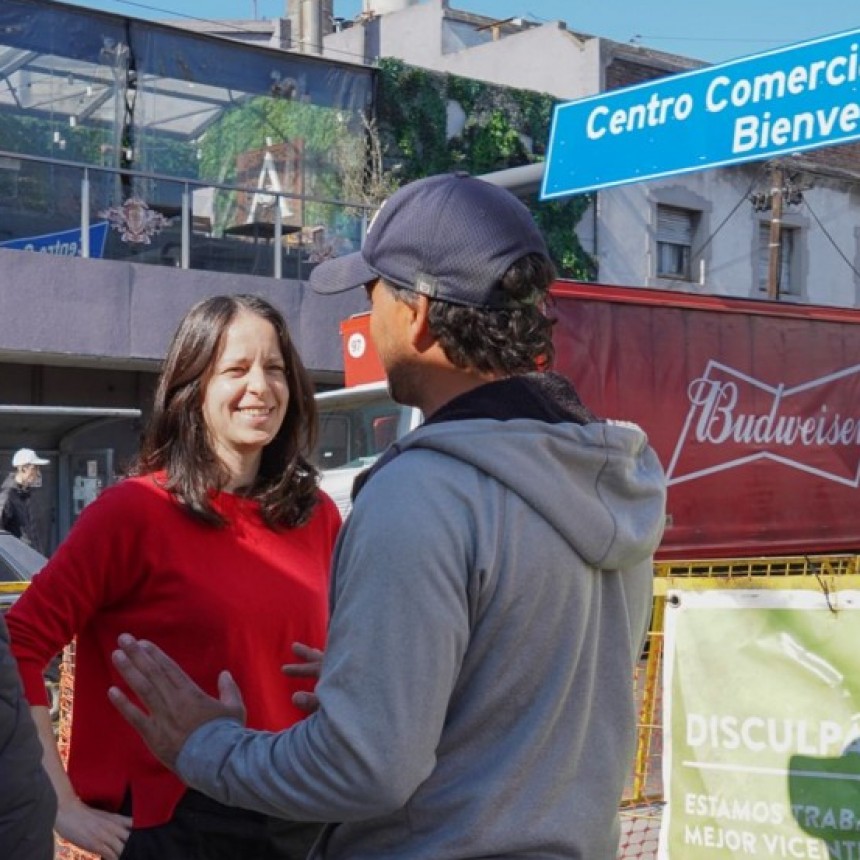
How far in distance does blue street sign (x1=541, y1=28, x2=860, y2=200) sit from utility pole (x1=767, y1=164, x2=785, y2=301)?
1766 centimetres

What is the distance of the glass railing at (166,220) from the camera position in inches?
695

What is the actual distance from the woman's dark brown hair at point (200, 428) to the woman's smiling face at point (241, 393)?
15 mm

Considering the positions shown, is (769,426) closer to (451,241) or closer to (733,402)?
(733,402)

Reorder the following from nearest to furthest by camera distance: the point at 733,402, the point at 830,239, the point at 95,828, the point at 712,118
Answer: the point at 95,828, the point at 712,118, the point at 733,402, the point at 830,239

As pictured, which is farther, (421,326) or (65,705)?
(65,705)

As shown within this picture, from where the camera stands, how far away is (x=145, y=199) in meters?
18.3

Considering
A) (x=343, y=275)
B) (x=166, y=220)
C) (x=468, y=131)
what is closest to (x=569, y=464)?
(x=343, y=275)

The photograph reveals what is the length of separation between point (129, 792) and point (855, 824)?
7.08ft

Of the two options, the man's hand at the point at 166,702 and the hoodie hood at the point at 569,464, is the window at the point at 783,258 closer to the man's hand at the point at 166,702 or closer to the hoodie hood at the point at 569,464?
the hoodie hood at the point at 569,464

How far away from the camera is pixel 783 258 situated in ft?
93.8

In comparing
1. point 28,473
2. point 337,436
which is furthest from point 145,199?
point 337,436

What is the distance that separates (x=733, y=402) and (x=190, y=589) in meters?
13.2

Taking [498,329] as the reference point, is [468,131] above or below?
above

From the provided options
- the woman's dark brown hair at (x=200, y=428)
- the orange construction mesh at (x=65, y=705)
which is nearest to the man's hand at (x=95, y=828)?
the woman's dark brown hair at (x=200, y=428)
